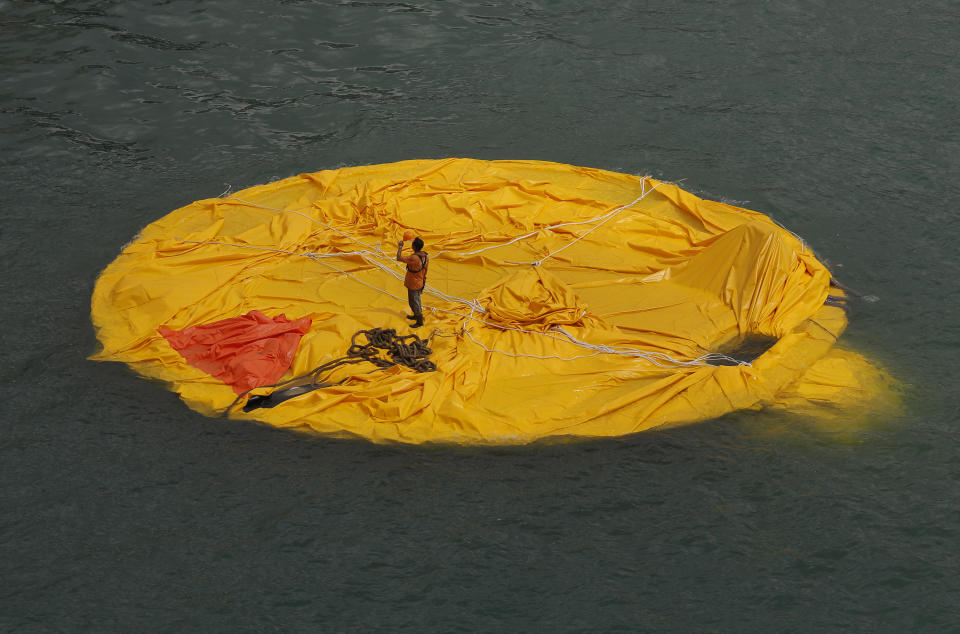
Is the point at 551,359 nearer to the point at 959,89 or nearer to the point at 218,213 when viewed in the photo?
the point at 218,213

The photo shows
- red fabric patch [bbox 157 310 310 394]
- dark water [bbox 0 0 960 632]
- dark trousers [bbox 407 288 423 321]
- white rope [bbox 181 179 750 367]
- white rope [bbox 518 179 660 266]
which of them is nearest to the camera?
dark water [bbox 0 0 960 632]

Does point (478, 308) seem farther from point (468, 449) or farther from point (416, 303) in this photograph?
point (468, 449)

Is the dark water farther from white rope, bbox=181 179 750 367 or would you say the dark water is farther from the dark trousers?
the dark trousers

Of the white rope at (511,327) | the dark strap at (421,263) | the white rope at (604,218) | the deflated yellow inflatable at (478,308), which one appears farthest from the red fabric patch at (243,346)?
the white rope at (604,218)

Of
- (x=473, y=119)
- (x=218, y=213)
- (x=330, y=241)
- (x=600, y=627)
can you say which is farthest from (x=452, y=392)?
(x=473, y=119)

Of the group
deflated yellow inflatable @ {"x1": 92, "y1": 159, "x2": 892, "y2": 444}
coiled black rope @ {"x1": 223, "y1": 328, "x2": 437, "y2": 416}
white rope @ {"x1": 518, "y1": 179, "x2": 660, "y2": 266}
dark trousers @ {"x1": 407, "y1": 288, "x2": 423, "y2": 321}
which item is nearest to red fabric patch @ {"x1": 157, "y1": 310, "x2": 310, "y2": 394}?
deflated yellow inflatable @ {"x1": 92, "y1": 159, "x2": 892, "y2": 444}

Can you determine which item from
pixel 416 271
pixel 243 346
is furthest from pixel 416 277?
pixel 243 346
